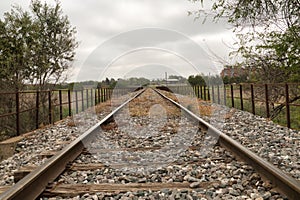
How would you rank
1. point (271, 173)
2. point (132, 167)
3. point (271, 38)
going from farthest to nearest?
point (271, 38)
point (132, 167)
point (271, 173)

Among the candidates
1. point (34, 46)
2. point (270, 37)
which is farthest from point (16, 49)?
point (270, 37)

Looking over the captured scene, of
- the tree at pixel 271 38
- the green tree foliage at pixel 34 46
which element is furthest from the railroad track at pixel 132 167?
the green tree foliage at pixel 34 46

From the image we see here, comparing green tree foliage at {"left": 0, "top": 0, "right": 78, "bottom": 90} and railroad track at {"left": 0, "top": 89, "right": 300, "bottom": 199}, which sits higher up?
green tree foliage at {"left": 0, "top": 0, "right": 78, "bottom": 90}

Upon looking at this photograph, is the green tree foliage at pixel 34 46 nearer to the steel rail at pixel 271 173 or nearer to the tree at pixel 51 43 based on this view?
the tree at pixel 51 43

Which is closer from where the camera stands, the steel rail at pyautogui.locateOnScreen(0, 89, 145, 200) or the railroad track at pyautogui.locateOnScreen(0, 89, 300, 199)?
the steel rail at pyautogui.locateOnScreen(0, 89, 145, 200)

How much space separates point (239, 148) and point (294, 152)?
941 mm

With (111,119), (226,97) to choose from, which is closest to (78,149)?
(111,119)

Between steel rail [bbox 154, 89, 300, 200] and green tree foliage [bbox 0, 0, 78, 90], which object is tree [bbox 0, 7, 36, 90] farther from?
steel rail [bbox 154, 89, 300, 200]

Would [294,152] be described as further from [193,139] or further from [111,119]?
[111,119]

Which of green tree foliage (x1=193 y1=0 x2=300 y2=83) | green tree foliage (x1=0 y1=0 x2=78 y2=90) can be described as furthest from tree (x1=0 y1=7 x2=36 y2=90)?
green tree foliage (x1=193 y1=0 x2=300 y2=83)

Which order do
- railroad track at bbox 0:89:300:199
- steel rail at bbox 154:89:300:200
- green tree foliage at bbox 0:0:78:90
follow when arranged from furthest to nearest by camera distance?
1. green tree foliage at bbox 0:0:78:90
2. railroad track at bbox 0:89:300:199
3. steel rail at bbox 154:89:300:200

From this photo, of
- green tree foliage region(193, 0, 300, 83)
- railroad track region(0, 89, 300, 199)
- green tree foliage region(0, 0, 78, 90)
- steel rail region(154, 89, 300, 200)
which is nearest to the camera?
steel rail region(154, 89, 300, 200)

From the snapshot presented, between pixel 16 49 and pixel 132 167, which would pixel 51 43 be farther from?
pixel 132 167

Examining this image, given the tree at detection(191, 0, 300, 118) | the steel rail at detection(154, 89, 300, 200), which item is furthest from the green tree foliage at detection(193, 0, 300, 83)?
→ the steel rail at detection(154, 89, 300, 200)
